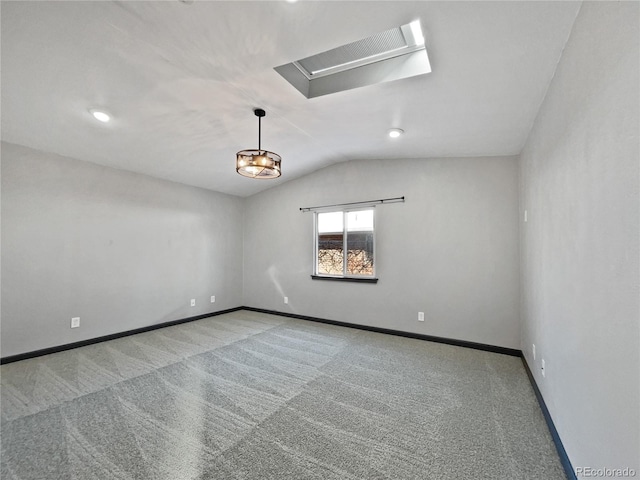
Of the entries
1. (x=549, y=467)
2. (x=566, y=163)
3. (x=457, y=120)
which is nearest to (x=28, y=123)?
(x=457, y=120)

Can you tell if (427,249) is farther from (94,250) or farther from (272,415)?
(94,250)

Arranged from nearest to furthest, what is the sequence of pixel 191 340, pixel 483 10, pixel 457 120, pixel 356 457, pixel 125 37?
pixel 483 10
pixel 356 457
pixel 125 37
pixel 457 120
pixel 191 340

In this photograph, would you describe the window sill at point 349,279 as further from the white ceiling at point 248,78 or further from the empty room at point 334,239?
the white ceiling at point 248,78

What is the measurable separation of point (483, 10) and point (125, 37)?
7.18 feet

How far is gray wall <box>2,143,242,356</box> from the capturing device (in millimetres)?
3227

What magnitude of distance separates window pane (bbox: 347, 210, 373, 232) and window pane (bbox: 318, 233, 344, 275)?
28 centimetres

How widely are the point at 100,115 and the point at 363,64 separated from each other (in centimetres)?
256

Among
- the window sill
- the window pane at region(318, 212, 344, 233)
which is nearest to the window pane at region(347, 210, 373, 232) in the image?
the window pane at region(318, 212, 344, 233)

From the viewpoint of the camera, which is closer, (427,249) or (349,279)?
(427,249)

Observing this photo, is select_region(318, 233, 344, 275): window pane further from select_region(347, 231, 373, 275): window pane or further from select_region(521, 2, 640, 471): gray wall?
select_region(521, 2, 640, 471): gray wall

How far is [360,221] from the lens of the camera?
184 inches

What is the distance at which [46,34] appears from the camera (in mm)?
1840

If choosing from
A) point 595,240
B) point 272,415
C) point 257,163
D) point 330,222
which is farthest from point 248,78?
point 330,222

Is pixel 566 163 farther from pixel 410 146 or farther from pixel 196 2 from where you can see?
pixel 196 2
